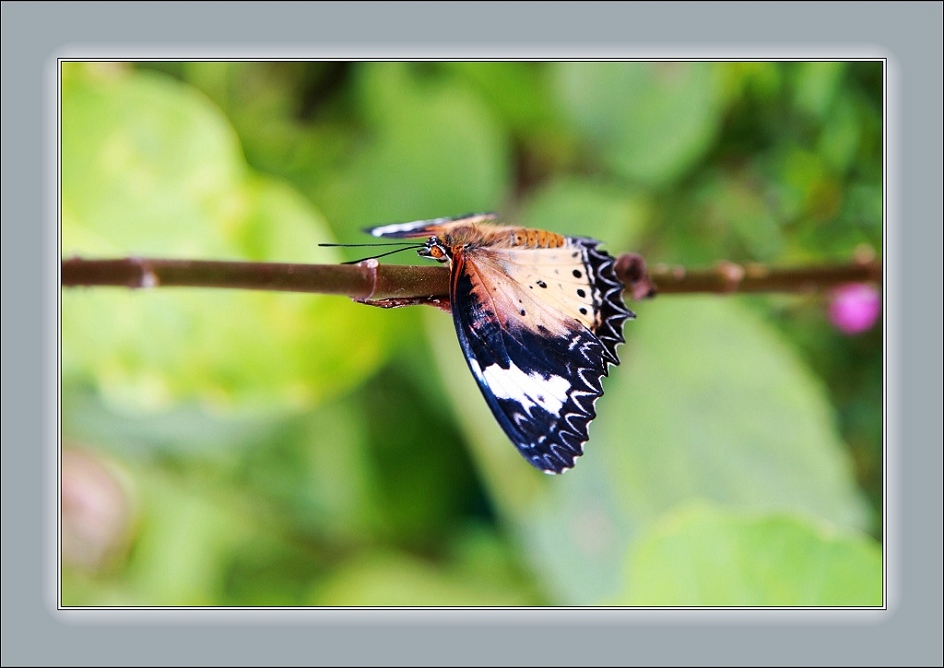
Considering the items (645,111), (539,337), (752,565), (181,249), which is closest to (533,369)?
(539,337)

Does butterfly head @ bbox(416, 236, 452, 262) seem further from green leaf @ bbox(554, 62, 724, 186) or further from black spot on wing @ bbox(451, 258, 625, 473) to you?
green leaf @ bbox(554, 62, 724, 186)

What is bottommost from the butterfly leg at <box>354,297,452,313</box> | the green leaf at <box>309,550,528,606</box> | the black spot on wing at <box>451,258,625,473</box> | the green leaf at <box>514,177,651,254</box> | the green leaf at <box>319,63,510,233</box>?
the green leaf at <box>309,550,528,606</box>

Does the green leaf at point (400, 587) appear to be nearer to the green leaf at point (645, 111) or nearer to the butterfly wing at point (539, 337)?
the green leaf at point (645, 111)

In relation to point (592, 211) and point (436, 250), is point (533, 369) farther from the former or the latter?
point (592, 211)

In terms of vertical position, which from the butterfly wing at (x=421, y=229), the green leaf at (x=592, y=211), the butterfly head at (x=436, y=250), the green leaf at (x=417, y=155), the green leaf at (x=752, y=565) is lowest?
the green leaf at (x=752, y=565)

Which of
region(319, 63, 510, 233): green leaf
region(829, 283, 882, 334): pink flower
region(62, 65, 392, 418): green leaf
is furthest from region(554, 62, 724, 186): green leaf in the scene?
region(62, 65, 392, 418): green leaf

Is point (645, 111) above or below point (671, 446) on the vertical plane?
above

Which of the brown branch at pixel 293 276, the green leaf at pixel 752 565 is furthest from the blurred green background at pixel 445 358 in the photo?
the brown branch at pixel 293 276
